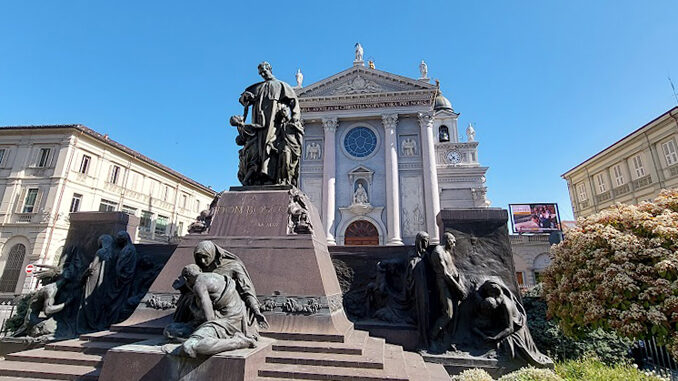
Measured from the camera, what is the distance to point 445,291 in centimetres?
561

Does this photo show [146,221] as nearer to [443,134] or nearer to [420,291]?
[420,291]

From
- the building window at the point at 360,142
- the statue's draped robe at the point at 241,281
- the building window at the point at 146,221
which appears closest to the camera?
the statue's draped robe at the point at 241,281

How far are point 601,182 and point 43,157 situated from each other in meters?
51.1

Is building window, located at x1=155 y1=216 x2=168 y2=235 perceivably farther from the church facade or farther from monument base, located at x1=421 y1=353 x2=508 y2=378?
monument base, located at x1=421 y1=353 x2=508 y2=378

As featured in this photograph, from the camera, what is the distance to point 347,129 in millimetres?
28266

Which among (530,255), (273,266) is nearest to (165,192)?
(273,266)

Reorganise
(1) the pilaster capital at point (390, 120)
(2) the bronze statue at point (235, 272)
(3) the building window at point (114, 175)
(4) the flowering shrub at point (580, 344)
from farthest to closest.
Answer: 1. (3) the building window at point (114, 175)
2. (1) the pilaster capital at point (390, 120)
3. (4) the flowering shrub at point (580, 344)
4. (2) the bronze statue at point (235, 272)

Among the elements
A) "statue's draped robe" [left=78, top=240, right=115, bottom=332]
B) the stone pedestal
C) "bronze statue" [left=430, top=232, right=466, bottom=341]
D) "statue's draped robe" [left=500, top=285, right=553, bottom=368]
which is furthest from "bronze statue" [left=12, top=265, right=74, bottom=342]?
"statue's draped robe" [left=500, top=285, right=553, bottom=368]

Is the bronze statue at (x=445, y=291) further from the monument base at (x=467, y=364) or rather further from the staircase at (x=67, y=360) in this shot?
the staircase at (x=67, y=360)

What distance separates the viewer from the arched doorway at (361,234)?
2508 cm

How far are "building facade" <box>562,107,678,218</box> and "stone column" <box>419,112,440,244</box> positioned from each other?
17.1m

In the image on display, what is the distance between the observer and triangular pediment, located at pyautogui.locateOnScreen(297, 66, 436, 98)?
28.0m

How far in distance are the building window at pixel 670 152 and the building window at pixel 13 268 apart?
48.7m

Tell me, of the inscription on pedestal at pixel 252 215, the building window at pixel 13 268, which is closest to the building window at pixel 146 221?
the building window at pixel 13 268
